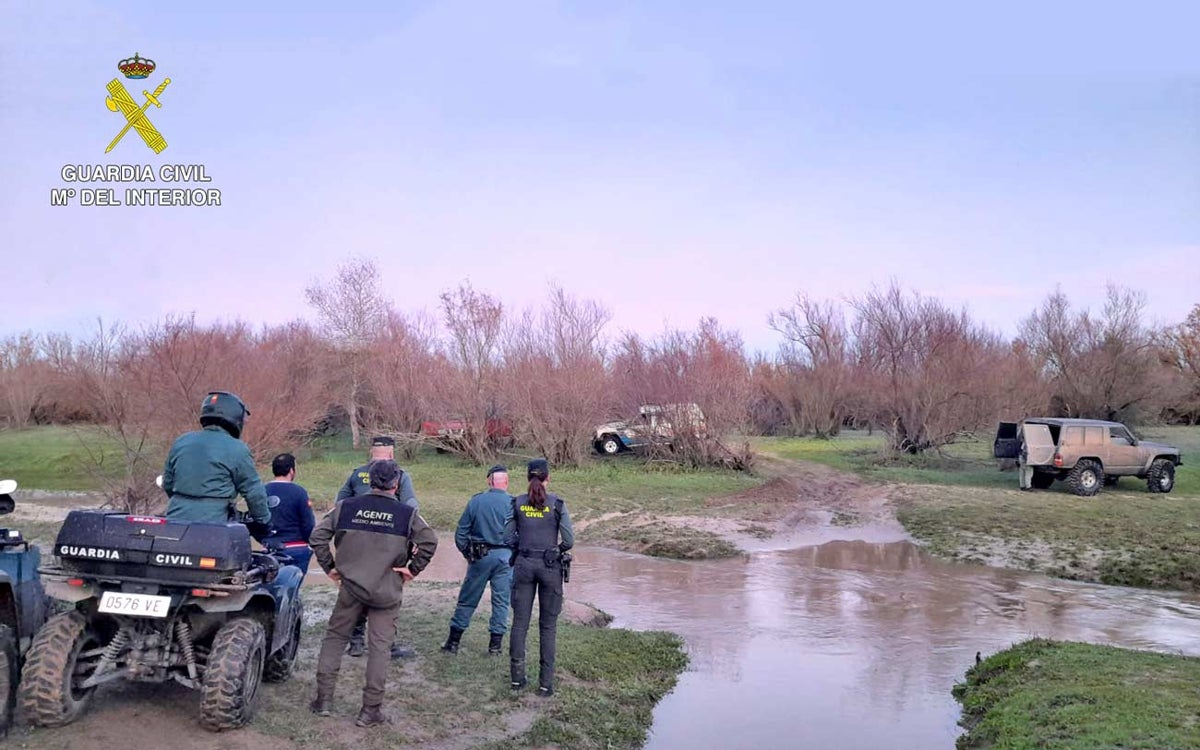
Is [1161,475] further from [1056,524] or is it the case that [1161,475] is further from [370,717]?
[370,717]

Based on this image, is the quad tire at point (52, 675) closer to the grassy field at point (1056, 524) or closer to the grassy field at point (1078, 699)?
the grassy field at point (1078, 699)

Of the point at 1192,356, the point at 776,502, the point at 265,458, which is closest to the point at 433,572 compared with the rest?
the point at 776,502

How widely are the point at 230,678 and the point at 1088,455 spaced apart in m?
22.1

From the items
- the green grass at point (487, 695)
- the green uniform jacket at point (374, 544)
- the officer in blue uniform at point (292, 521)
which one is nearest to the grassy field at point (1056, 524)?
the green grass at point (487, 695)

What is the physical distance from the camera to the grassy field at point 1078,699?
6.20 metres

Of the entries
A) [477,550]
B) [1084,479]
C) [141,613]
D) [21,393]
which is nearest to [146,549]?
[141,613]

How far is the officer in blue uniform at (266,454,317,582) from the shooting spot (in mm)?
7086

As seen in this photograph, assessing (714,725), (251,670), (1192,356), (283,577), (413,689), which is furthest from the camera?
(1192,356)

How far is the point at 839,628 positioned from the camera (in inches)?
427

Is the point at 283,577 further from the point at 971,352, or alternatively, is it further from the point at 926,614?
the point at 971,352

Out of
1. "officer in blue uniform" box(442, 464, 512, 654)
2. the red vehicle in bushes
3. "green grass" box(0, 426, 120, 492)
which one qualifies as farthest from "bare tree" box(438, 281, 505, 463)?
"officer in blue uniform" box(442, 464, 512, 654)

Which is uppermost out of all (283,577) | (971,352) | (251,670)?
(971,352)

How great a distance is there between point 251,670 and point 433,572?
8002mm

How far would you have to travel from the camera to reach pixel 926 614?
459 inches
